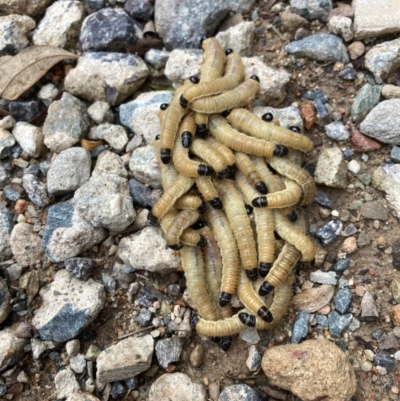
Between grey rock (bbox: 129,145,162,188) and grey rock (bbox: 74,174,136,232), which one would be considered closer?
grey rock (bbox: 74,174,136,232)

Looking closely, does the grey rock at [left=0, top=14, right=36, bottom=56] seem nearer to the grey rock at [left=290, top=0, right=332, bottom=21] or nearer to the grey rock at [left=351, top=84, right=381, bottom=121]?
the grey rock at [left=290, top=0, right=332, bottom=21]

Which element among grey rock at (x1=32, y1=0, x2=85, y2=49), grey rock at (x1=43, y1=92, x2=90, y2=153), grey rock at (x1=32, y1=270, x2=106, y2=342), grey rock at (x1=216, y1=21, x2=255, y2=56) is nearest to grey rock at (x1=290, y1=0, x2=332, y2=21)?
grey rock at (x1=216, y1=21, x2=255, y2=56)

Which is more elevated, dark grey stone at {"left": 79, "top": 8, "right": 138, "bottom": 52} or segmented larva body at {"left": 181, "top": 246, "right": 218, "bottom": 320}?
dark grey stone at {"left": 79, "top": 8, "right": 138, "bottom": 52}

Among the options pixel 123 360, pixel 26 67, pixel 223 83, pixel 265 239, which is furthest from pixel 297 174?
pixel 26 67

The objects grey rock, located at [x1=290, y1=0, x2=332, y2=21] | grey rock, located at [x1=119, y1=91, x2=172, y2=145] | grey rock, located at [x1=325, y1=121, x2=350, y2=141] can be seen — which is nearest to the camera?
grey rock, located at [x1=325, y1=121, x2=350, y2=141]

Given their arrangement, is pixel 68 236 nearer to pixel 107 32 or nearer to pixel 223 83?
pixel 223 83

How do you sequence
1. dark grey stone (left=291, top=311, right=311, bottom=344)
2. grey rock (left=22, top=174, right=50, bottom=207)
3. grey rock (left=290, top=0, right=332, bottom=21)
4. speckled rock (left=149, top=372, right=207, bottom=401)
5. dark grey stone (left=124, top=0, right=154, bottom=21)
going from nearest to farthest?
A: speckled rock (left=149, top=372, right=207, bottom=401) → dark grey stone (left=291, top=311, right=311, bottom=344) → grey rock (left=22, top=174, right=50, bottom=207) → grey rock (left=290, top=0, right=332, bottom=21) → dark grey stone (left=124, top=0, right=154, bottom=21)

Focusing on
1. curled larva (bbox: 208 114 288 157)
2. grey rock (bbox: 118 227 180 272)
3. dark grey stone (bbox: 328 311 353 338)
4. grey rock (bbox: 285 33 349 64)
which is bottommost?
dark grey stone (bbox: 328 311 353 338)
